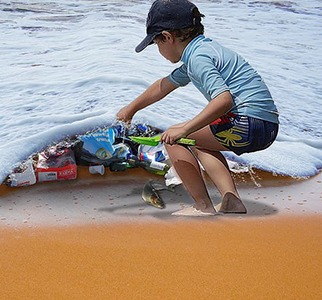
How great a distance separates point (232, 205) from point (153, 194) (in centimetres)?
38

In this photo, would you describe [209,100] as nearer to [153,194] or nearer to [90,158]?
[153,194]

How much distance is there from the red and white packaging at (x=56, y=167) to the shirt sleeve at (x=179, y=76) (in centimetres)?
61

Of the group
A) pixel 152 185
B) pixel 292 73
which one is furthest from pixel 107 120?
pixel 292 73

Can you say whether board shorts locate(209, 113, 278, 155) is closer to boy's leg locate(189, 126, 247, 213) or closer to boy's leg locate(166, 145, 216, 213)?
boy's leg locate(189, 126, 247, 213)

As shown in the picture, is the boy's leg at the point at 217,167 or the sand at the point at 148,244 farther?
the boy's leg at the point at 217,167

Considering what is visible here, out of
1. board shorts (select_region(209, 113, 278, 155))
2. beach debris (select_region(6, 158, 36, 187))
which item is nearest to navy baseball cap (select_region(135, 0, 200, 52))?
board shorts (select_region(209, 113, 278, 155))

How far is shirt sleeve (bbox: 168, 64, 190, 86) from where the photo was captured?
2918mm

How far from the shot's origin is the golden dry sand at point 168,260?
199 centimetres

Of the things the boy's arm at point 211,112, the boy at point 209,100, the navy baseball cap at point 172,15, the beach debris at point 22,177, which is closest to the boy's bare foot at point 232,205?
the boy at point 209,100

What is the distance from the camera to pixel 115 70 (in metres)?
5.02

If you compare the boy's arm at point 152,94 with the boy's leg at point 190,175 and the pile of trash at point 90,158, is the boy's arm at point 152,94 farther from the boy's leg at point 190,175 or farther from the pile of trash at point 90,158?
the boy's leg at point 190,175

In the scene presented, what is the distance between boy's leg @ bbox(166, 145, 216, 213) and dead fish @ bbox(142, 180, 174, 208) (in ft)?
0.49

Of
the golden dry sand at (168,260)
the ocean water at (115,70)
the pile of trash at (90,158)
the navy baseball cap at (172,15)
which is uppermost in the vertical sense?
the navy baseball cap at (172,15)

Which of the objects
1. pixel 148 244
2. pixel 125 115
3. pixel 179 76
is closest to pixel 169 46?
pixel 179 76
